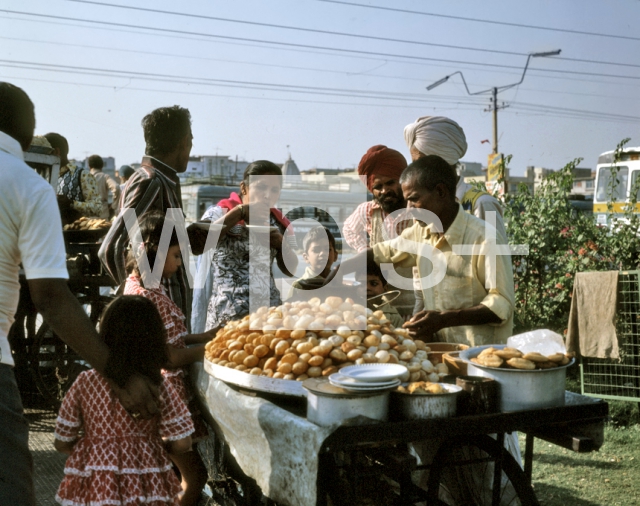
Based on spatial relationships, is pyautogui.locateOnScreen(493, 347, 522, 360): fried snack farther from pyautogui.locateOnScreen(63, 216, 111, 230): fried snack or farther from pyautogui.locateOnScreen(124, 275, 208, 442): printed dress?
pyautogui.locateOnScreen(63, 216, 111, 230): fried snack

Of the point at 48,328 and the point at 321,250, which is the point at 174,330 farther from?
the point at 48,328

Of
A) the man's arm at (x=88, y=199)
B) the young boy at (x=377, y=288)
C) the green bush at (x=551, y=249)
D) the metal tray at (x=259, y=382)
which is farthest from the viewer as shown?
the green bush at (x=551, y=249)

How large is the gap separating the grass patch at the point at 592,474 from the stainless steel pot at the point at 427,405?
2269mm

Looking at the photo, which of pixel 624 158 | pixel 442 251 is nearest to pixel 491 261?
pixel 442 251

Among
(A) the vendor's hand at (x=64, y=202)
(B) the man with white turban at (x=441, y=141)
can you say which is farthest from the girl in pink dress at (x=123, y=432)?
(A) the vendor's hand at (x=64, y=202)

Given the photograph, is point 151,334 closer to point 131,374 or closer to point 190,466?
point 131,374

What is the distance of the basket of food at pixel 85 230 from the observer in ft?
19.2

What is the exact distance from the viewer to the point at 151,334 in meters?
2.56

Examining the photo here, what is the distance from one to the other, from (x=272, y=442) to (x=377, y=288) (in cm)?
186

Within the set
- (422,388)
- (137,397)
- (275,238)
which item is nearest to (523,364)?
(422,388)

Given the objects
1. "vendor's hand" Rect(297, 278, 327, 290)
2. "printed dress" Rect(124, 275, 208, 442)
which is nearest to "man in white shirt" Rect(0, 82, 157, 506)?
"printed dress" Rect(124, 275, 208, 442)

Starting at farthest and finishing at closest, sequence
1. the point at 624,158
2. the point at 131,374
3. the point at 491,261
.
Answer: the point at 624,158
the point at 491,261
the point at 131,374

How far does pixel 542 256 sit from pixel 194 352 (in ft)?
17.9

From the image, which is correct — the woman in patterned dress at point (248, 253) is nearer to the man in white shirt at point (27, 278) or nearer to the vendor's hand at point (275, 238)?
the vendor's hand at point (275, 238)
